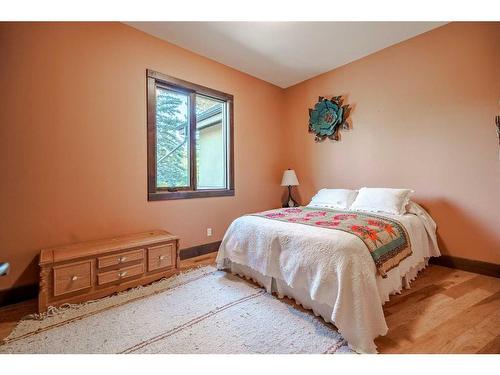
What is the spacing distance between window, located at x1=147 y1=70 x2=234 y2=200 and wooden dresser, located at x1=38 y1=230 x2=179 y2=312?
661mm

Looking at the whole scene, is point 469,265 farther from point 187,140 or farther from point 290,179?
point 187,140

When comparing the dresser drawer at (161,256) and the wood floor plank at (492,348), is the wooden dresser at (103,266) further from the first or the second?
the wood floor plank at (492,348)

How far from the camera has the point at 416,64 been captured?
272 cm

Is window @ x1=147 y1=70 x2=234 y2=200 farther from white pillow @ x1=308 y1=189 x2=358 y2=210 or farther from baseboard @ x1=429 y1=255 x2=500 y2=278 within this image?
baseboard @ x1=429 y1=255 x2=500 y2=278

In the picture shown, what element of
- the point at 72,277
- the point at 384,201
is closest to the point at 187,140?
the point at 72,277

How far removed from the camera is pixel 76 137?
2156 millimetres

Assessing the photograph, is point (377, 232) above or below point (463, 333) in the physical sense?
above

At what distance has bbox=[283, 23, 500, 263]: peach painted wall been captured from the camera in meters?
2.30

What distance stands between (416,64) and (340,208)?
1.96m

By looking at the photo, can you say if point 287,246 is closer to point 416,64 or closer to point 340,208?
point 340,208

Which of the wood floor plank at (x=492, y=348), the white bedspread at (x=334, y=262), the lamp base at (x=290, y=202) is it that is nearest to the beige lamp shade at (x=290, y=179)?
the lamp base at (x=290, y=202)

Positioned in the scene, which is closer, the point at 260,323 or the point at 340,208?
the point at 260,323

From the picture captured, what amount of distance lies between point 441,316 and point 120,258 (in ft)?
8.57

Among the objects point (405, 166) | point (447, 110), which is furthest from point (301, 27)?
point (405, 166)
